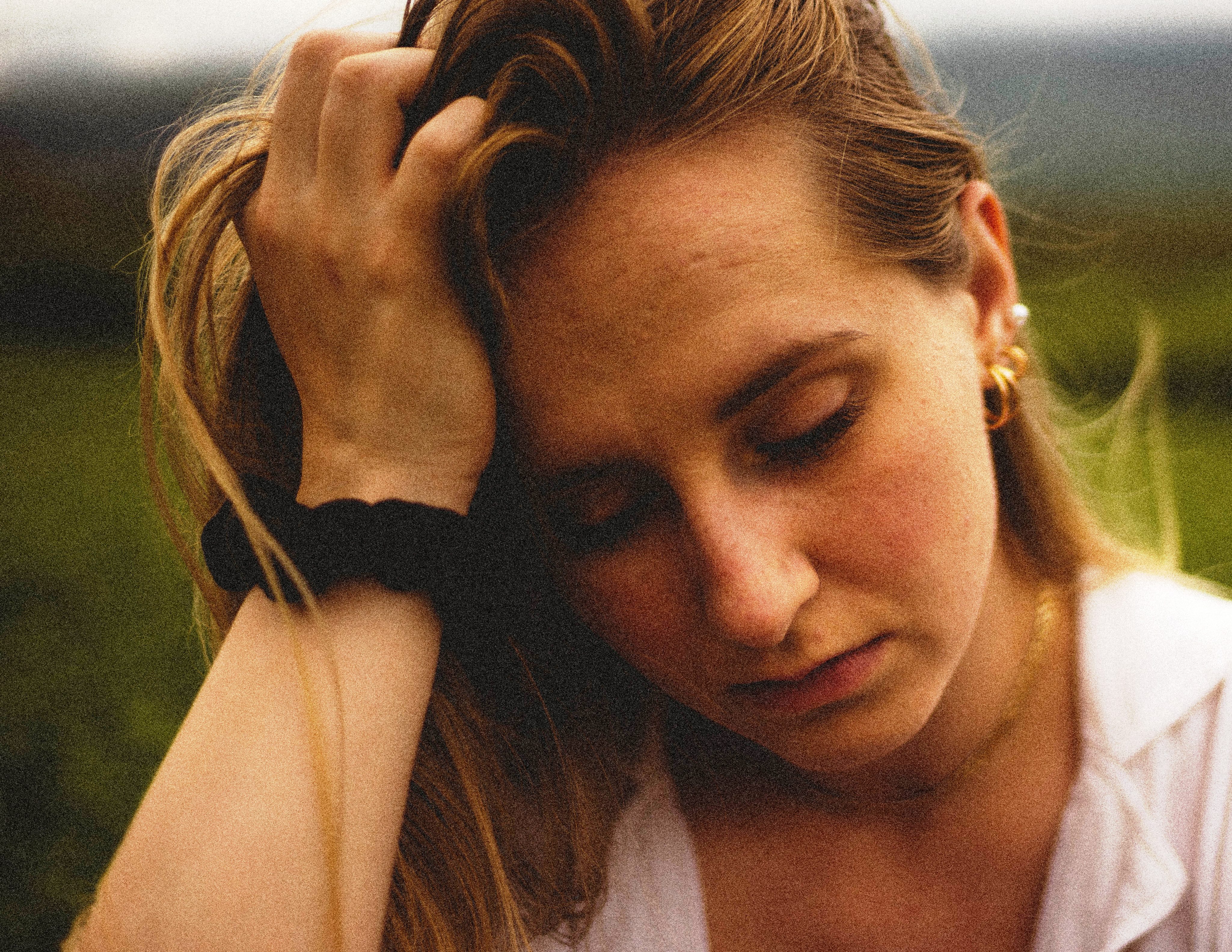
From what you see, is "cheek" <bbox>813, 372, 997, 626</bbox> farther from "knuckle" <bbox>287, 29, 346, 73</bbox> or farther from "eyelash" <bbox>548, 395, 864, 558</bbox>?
"knuckle" <bbox>287, 29, 346, 73</bbox>

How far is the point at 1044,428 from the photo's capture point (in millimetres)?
2059

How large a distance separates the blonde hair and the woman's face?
79mm

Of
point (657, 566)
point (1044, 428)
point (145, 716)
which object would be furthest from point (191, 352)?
point (145, 716)

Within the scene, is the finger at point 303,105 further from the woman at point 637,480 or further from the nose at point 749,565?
the nose at point 749,565

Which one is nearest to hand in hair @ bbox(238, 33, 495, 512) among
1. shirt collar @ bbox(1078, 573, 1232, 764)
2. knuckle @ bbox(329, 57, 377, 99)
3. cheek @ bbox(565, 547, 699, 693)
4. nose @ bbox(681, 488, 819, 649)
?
knuckle @ bbox(329, 57, 377, 99)

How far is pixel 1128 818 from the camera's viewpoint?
159 cm

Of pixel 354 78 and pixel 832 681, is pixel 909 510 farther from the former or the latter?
pixel 354 78

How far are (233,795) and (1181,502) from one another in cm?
467

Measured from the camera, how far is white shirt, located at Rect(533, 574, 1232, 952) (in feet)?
5.03

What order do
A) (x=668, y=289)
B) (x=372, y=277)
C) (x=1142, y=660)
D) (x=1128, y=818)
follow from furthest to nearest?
(x=1142, y=660) < (x=1128, y=818) < (x=372, y=277) < (x=668, y=289)

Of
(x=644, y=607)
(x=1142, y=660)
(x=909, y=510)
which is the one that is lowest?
(x=1142, y=660)

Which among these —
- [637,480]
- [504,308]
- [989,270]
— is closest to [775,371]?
[637,480]

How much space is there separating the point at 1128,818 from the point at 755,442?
3.12ft

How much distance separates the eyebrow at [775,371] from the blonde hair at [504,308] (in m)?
0.22
